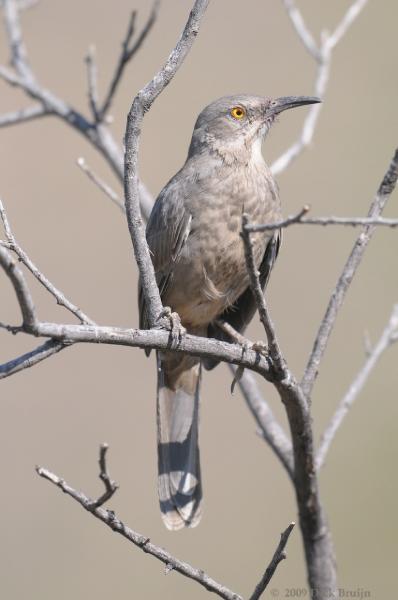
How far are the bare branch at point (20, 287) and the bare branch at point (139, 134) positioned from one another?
0.75 metres

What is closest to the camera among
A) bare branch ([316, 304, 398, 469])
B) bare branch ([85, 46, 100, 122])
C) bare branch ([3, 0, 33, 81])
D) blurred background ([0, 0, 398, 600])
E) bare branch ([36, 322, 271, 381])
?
bare branch ([36, 322, 271, 381])

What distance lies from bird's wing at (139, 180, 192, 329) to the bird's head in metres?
0.33

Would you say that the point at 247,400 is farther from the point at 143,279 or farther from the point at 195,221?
the point at 143,279

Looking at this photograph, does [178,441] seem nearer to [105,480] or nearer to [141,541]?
[141,541]

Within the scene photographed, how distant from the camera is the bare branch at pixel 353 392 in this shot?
12.7 feet

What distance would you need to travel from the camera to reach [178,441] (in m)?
4.58

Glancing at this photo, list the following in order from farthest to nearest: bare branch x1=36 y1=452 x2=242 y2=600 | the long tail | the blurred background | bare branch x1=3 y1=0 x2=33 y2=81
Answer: the blurred background, bare branch x1=3 y1=0 x2=33 y2=81, the long tail, bare branch x1=36 y1=452 x2=242 y2=600

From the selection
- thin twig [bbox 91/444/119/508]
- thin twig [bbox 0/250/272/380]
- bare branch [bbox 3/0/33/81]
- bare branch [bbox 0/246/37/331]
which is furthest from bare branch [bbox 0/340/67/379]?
bare branch [bbox 3/0/33/81]

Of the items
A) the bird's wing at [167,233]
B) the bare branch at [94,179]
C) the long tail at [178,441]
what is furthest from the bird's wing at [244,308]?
the bare branch at [94,179]

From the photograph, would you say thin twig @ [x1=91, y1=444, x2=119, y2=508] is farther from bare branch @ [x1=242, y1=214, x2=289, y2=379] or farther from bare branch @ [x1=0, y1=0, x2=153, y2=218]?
bare branch @ [x1=0, y1=0, x2=153, y2=218]

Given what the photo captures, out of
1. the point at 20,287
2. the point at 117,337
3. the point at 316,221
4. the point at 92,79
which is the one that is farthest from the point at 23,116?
the point at 316,221

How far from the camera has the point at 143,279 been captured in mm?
3266

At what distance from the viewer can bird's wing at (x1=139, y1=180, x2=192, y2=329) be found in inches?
171

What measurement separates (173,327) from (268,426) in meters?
1.13
